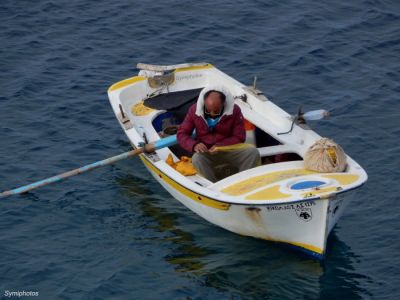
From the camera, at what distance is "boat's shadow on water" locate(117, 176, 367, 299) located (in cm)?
1298

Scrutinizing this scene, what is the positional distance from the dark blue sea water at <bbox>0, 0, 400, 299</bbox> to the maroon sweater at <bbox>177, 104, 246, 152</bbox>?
55.4 inches

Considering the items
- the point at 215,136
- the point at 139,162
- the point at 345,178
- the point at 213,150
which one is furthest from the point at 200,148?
the point at 139,162

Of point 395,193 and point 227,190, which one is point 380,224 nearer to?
point 395,193

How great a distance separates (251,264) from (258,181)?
1.33m

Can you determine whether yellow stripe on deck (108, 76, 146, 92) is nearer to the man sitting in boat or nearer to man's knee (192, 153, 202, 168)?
the man sitting in boat

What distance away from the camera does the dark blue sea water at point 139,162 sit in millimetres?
13305

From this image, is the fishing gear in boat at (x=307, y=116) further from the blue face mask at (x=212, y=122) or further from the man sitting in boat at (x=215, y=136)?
the blue face mask at (x=212, y=122)

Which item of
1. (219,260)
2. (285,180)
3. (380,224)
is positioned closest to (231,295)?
(219,260)

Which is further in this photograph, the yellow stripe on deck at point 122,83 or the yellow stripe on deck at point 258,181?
the yellow stripe on deck at point 122,83

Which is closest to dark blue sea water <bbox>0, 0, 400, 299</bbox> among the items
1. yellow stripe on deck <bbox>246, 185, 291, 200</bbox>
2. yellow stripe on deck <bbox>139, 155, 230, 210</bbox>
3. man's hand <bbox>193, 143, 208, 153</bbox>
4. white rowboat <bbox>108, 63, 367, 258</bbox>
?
white rowboat <bbox>108, 63, 367, 258</bbox>

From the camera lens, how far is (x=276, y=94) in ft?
63.0

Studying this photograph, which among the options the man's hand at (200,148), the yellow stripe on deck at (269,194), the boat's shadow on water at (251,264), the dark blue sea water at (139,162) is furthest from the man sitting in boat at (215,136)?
the yellow stripe on deck at (269,194)

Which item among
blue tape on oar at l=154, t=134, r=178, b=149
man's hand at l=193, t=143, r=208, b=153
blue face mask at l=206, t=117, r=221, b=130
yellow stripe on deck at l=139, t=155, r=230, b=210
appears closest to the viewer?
yellow stripe on deck at l=139, t=155, r=230, b=210

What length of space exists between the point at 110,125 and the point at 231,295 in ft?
21.3
